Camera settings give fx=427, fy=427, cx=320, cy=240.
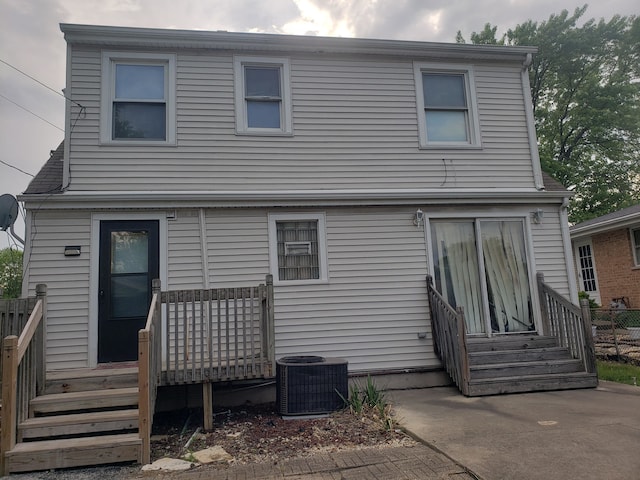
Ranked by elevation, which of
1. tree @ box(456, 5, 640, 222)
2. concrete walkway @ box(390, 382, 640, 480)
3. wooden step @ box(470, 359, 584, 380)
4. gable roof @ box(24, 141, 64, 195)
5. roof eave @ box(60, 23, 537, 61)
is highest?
tree @ box(456, 5, 640, 222)

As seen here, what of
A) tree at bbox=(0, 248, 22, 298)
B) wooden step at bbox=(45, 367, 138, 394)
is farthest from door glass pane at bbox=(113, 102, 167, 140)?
tree at bbox=(0, 248, 22, 298)

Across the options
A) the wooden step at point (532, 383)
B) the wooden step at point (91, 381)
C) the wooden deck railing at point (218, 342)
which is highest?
the wooden deck railing at point (218, 342)

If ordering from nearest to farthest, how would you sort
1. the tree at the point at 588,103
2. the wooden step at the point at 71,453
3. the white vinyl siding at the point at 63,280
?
1. the wooden step at the point at 71,453
2. the white vinyl siding at the point at 63,280
3. the tree at the point at 588,103

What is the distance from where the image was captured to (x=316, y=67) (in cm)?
692

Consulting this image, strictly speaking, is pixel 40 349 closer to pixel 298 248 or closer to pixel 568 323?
pixel 298 248

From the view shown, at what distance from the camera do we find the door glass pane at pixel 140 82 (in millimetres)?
6426

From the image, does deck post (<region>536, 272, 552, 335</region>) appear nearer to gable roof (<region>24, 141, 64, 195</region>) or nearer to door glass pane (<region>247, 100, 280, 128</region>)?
door glass pane (<region>247, 100, 280, 128</region>)

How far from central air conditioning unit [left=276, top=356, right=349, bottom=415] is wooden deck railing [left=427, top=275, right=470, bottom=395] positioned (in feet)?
5.43

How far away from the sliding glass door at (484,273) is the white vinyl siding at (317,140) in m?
0.78

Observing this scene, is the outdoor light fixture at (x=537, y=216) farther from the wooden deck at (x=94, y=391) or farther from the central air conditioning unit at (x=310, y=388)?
the wooden deck at (x=94, y=391)

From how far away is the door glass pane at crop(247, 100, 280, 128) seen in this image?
670 cm

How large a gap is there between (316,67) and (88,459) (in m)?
→ 6.02

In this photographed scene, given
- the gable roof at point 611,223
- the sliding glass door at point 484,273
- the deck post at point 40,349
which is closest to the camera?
the deck post at point 40,349

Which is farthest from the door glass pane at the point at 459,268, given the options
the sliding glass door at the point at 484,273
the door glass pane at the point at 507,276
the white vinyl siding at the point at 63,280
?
the white vinyl siding at the point at 63,280
